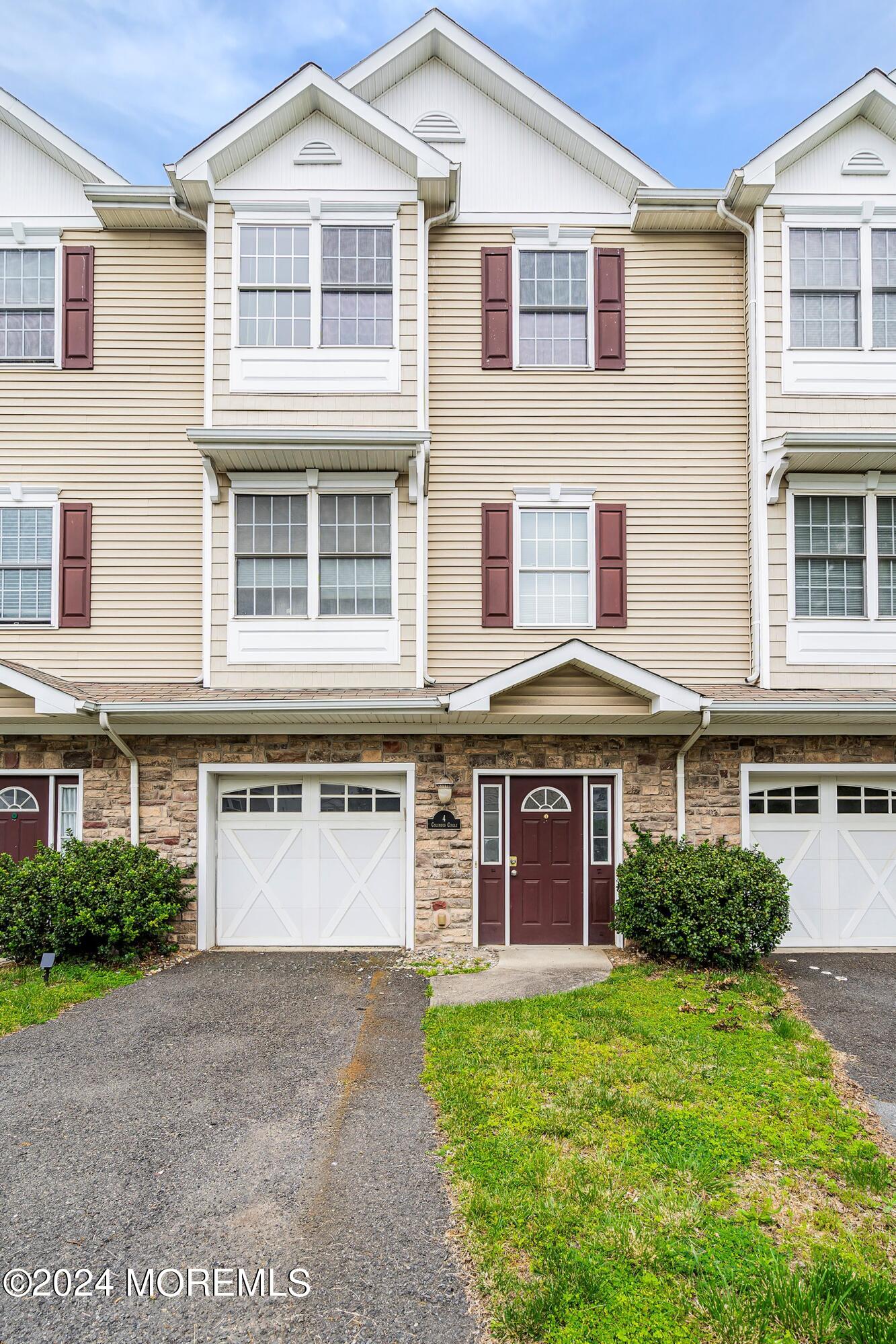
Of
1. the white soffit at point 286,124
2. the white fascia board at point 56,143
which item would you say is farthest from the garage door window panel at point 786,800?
the white fascia board at point 56,143

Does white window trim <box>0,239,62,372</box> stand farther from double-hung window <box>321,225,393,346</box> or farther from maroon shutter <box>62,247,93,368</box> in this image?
double-hung window <box>321,225,393,346</box>

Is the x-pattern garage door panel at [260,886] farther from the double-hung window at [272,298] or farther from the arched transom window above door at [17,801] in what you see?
the double-hung window at [272,298]

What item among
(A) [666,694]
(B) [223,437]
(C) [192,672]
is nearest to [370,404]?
(B) [223,437]

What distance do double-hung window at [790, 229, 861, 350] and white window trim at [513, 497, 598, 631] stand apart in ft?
11.0

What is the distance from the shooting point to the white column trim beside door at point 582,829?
943cm

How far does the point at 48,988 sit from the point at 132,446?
6.48m

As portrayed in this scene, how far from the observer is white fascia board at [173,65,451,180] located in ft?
30.4

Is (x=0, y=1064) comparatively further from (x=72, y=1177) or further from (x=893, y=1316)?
(x=893, y=1316)

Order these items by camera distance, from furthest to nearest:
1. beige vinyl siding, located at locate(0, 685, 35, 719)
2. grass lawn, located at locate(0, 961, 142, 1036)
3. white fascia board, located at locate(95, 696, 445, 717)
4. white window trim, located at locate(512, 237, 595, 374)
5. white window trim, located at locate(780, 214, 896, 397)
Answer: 1. white window trim, located at locate(512, 237, 595, 374)
2. white window trim, located at locate(780, 214, 896, 397)
3. beige vinyl siding, located at locate(0, 685, 35, 719)
4. white fascia board, located at locate(95, 696, 445, 717)
5. grass lawn, located at locate(0, 961, 142, 1036)

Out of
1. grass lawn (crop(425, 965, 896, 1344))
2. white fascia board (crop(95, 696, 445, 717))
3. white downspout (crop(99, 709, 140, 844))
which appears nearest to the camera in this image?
grass lawn (crop(425, 965, 896, 1344))

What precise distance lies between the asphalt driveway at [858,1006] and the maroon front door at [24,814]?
8.69m

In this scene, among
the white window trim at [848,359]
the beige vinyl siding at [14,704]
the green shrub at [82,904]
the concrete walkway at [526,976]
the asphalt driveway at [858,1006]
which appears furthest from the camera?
the white window trim at [848,359]

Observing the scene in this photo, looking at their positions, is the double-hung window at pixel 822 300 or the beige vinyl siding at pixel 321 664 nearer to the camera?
the beige vinyl siding at pixel 321 664
